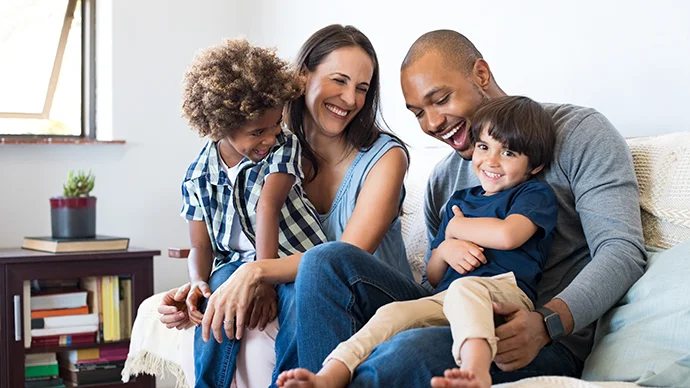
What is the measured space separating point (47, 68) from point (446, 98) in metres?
2.19

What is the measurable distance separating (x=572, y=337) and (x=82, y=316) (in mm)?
1888

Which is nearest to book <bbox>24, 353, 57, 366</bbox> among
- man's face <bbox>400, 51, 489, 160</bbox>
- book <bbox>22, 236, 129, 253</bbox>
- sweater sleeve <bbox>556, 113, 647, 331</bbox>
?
book <bbox>22, 236, 129, 253</bbox>

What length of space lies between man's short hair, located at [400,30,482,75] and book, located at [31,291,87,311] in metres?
1.58

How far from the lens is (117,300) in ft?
9.55

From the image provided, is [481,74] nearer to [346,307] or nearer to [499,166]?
[499,166]

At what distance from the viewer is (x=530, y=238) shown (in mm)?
1491

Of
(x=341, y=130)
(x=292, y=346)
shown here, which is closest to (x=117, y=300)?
(x=341, y=130)

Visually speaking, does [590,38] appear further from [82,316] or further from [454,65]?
[82,316]

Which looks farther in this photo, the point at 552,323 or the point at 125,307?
the point at 125,307

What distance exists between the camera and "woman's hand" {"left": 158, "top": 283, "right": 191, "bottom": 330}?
1.78 meters

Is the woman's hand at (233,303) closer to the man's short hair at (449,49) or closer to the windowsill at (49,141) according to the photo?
the man's short hair at (449,49)

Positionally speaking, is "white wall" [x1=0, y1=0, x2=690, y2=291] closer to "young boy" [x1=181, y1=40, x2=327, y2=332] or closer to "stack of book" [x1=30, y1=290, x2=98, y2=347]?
"stack of book" [x1=30, y1=290, x2=98, y2=347]

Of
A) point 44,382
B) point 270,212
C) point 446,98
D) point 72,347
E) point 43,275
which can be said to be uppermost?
point 446,98

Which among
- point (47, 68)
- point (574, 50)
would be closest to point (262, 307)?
point (574, 50)
